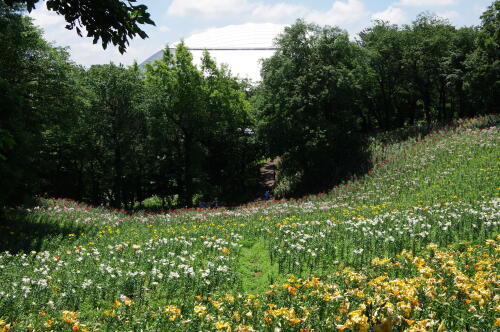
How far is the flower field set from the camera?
16.0 feet

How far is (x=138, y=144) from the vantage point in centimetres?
2956

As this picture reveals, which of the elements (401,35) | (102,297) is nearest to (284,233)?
(102,297)

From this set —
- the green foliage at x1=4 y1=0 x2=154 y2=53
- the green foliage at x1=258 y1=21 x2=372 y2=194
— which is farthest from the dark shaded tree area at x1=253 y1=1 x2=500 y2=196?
the green foliage at x1=4 y1=0 x2=154 y2=53

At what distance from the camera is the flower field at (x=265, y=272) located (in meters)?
4.87

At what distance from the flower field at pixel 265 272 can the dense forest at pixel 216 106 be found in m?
11.1

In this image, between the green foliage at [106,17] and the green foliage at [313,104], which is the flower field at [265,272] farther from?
the green foliage at [313,104]

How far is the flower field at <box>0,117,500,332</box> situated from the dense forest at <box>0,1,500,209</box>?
36.4 feet

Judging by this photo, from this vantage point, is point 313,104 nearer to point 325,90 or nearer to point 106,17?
point 325,90

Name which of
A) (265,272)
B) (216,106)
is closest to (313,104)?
(216,106)

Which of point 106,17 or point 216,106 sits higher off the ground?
point 216,106

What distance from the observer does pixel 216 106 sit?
3012 centimetres

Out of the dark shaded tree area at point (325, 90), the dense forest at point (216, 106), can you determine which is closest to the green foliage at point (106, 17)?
the dense forest at point (216, 106)

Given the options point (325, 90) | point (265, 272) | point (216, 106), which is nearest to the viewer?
point (265, 272)

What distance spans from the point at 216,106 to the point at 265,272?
2306 cm
